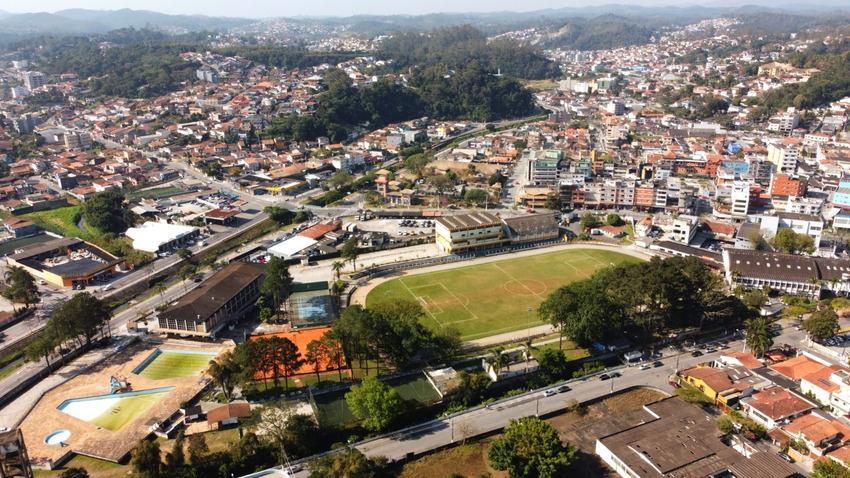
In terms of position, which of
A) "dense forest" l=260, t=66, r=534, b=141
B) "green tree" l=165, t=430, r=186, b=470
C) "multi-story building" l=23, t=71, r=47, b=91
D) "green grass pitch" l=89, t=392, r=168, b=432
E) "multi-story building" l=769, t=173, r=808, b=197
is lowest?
"green grass pitch" l=89, t=392, r=168, b=432

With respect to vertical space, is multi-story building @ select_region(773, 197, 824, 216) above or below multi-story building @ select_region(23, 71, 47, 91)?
below

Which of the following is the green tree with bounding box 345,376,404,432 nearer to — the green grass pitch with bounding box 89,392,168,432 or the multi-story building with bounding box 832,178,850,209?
the green grass pitch with bounding box 89,392,168,432

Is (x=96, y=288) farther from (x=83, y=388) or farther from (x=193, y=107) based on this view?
(x=193, y=107)

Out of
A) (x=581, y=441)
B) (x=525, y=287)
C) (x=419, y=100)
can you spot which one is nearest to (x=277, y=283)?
(x=525, y=287)

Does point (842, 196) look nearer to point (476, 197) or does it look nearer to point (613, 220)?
point (613, 220)

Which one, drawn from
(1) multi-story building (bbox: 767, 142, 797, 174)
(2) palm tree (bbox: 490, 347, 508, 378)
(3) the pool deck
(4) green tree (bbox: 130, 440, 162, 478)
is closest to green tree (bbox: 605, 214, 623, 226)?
(1) multi-story building (bbox: 767, 142, 797, 174)

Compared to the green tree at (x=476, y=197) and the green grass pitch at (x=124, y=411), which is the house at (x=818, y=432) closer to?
the green grass pitch at (x=124, y=411)

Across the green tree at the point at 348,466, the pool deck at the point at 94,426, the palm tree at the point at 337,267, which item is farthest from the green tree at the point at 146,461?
the palm tree at the point at 337,267
